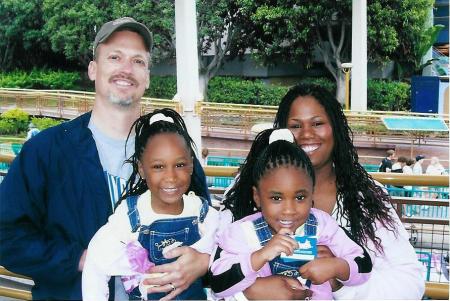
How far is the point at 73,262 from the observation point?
4.19 ft

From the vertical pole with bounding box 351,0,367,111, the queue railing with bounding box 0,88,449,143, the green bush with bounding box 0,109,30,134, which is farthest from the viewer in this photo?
the vertical pole with bounding box 351,0,367,111

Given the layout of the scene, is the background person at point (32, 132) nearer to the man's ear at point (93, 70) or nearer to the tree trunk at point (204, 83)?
the man's ear at point (93, 70)

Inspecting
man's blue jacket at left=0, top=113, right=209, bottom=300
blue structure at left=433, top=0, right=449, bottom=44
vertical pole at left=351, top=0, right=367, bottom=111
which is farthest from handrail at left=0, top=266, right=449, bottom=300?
vertical pole at left=351, top=0, right=367, bottom=111

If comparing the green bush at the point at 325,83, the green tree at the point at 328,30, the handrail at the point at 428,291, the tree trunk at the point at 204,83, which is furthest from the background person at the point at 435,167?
the handrail at the point at 428,291

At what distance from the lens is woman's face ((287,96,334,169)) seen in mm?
1290

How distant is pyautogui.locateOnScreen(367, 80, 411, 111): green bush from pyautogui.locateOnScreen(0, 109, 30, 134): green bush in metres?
3.12

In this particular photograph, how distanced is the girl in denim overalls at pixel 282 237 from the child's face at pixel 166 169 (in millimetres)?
146

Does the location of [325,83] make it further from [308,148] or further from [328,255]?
[328,255]

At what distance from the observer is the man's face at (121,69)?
4.48ft

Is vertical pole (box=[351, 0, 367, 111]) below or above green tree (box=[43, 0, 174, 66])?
below

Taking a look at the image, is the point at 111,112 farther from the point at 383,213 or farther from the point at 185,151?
the point at 383,213

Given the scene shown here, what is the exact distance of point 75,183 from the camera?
1.30 meters

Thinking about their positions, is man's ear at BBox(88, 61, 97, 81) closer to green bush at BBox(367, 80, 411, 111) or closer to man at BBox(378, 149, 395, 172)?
man at BBox(378, 149, 395, 172)

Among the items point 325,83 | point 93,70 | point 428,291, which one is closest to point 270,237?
point 93,70
